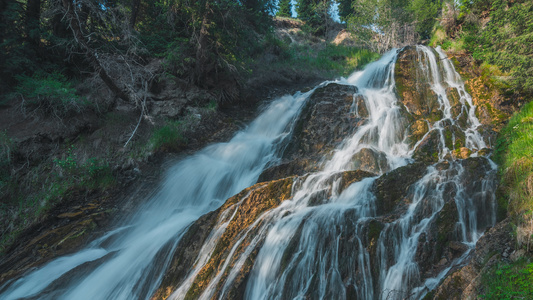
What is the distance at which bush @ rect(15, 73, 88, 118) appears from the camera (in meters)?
7.51

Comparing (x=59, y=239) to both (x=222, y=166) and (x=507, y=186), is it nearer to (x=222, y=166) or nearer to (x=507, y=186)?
(x=222, y=166)

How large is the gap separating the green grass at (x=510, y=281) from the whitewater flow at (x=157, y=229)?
16.0 feet

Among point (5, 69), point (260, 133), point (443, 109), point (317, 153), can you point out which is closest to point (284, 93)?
point (260, 133)

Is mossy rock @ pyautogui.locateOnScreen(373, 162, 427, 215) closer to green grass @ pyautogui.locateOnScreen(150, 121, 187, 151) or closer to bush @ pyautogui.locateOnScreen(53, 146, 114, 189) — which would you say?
green grass @ pyautogui.locateOnScreen(150, 121, 187, 151)

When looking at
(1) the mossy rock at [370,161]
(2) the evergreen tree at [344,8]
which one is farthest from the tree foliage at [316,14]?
(1) the mossy rock at [370,161]

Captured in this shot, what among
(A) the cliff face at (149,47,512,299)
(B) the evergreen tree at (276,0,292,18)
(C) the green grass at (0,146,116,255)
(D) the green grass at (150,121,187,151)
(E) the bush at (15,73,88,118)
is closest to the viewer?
(A) the cliff face at (149,47,512,299)

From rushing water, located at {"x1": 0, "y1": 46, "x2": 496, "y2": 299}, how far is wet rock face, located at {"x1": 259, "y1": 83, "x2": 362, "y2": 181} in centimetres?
68

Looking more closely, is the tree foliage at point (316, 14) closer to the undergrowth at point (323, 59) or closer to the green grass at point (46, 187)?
the undergrowth at point (323, 59)

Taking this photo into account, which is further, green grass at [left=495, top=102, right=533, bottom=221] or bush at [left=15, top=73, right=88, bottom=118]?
bush at [left=15, top=73, right=88, bottom=118]

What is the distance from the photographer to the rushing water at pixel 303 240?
3.99m

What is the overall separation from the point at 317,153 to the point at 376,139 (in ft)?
6.22

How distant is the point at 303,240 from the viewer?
14.8 feet

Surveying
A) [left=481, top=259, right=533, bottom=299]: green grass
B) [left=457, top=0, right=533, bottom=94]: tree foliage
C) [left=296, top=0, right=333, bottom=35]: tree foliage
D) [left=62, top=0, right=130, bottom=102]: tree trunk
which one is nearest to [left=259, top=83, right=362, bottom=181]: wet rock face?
[left=457, top=0, right=533, bottom=94]: tree foliage

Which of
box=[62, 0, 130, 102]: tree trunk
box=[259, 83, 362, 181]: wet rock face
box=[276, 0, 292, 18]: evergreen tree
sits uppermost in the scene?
box=[276, 0, 292, 18]: evergreen tree
